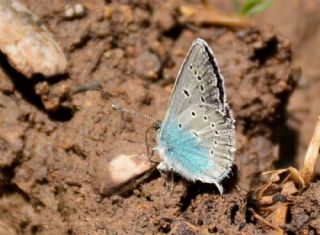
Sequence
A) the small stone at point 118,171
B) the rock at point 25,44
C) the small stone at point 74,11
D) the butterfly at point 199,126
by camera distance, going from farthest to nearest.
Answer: the small stone at point 74,11, the rock at point 25,44, the small stone at point 118,171, the butterfly at point 199,126

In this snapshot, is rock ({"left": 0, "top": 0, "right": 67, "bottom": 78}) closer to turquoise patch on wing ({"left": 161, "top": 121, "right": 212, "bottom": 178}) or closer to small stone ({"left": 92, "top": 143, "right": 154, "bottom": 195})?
small stone ({"left": 92, "top": 143, "right": 154, "bottom": 195})

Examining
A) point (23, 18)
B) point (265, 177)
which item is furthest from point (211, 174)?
point (23, 18)

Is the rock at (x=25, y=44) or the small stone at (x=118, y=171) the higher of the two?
the rock at (x=25, y=44)

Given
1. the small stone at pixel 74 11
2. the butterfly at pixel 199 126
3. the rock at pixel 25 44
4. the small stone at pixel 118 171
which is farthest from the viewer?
the small stone at pixel 74 11

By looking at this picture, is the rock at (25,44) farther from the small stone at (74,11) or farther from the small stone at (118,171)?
the small stone at (118,171)

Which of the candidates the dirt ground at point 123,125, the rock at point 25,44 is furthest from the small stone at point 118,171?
the rock at point 25,44

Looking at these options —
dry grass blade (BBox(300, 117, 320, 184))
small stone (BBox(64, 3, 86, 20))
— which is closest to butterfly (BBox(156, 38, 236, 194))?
dry grass blade (BBox(300, 117, 320, 184))

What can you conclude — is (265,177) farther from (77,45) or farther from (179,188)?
(77,45)
